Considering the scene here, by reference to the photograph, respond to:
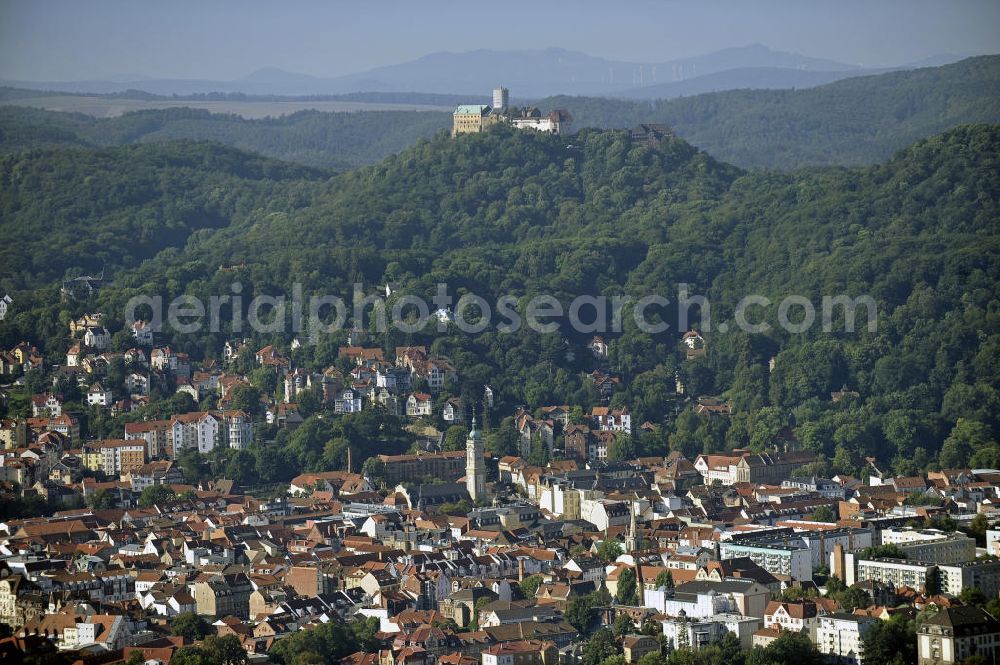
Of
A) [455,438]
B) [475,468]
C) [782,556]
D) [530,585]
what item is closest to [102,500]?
[475,468]

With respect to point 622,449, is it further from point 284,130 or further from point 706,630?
point 284,130

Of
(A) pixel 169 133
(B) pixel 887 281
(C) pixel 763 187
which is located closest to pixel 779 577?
(B) pixel 887 281

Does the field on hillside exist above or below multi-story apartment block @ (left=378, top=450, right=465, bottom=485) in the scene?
above

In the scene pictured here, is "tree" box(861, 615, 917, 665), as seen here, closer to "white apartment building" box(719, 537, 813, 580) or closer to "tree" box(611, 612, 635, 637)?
"tree" box(611, 612, 635, 637)

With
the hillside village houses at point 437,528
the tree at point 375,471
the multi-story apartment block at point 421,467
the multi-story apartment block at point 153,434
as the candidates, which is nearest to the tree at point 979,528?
the hillside village houses at point 437,528

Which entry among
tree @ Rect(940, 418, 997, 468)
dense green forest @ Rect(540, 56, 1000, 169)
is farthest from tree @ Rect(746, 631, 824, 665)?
dense green forest @ Rect(540, 56, 1000, 169)

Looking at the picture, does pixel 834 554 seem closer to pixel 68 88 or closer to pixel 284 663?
pixel 284 663
